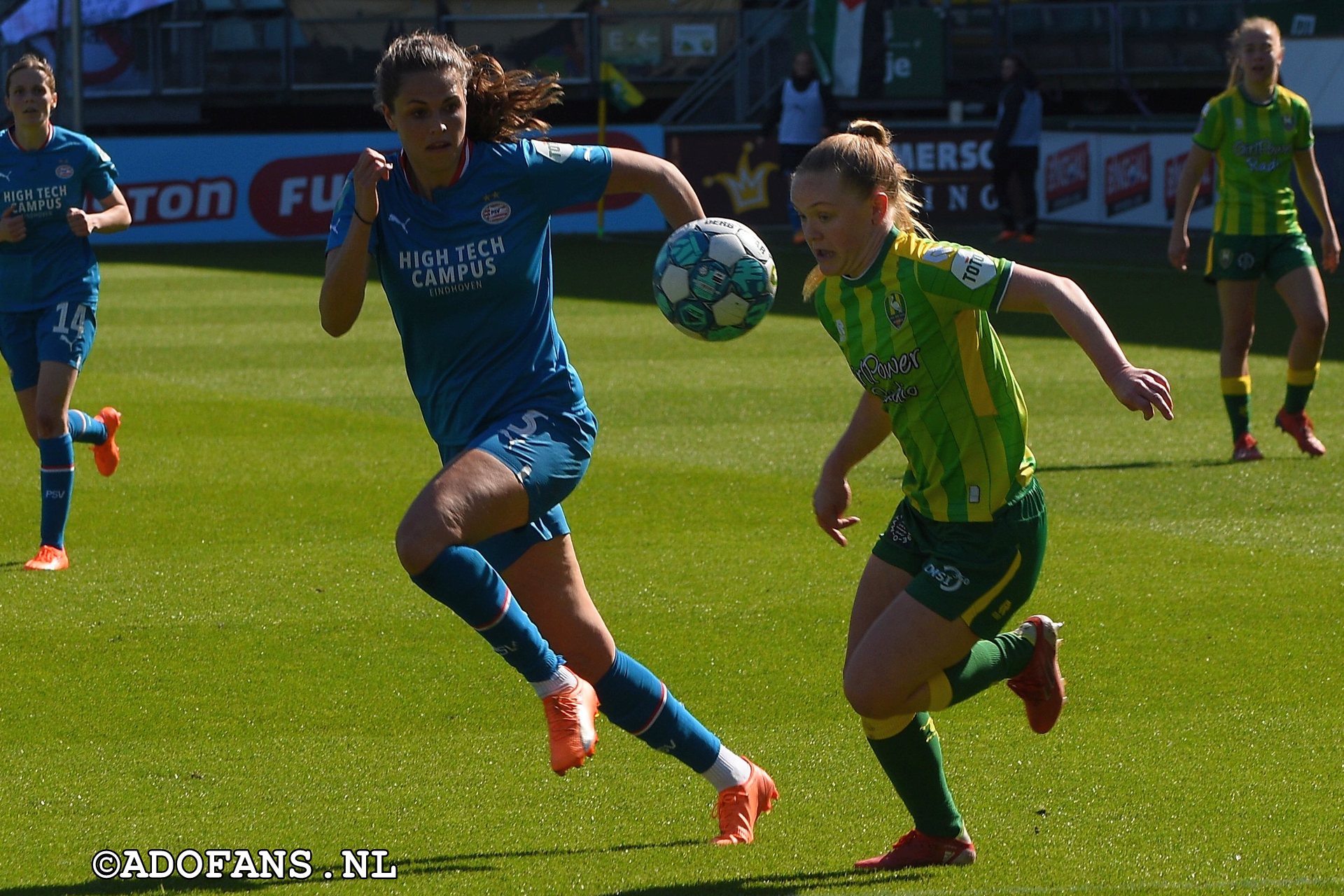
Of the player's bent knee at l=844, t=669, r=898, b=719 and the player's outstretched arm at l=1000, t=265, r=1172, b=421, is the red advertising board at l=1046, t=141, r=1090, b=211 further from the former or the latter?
the player's bent knee at l=844, t=669, r=898, b=719

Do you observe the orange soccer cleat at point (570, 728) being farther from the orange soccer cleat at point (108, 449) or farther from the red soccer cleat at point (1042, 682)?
the orange soccer cleat at point (108, 449)

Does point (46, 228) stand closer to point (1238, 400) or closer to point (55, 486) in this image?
point (55, 486)

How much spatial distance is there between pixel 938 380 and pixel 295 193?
865 inches

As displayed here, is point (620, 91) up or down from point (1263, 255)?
down

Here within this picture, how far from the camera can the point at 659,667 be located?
20.0 ft

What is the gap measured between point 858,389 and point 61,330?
20.8 feet

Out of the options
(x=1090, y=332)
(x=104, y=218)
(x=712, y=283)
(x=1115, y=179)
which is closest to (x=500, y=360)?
(x=712, y=283)

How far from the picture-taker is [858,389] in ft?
41.6

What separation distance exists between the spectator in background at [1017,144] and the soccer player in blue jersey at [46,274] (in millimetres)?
15777

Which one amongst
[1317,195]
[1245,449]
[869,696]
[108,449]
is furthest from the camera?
[1317,195]

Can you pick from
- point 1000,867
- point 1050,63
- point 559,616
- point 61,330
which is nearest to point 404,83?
point 559,616

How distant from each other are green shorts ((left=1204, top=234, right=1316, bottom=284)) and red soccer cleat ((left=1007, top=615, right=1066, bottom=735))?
18.7 ft

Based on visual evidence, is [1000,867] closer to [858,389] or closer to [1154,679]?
[1154,679]

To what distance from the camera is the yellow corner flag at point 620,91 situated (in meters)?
27.8
